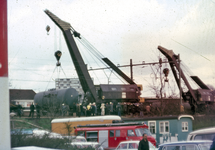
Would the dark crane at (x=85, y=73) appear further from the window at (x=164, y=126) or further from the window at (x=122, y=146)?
the window at (x=122, y=146)

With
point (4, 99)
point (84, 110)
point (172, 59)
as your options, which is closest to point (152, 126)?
point (172, 59)

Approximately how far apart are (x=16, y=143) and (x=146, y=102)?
376 cm

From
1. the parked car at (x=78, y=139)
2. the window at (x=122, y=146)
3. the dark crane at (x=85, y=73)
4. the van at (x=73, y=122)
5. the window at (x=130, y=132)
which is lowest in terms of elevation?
the window at (x=122, y=146)

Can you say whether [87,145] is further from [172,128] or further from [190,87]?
[190,87]

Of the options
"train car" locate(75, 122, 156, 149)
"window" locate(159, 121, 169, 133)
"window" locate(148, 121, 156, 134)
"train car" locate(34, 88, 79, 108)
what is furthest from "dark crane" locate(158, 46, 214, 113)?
"train car" locate(34, 88, 79, 108)

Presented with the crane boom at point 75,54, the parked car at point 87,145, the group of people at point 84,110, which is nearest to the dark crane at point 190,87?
the crane boom at point 75,54

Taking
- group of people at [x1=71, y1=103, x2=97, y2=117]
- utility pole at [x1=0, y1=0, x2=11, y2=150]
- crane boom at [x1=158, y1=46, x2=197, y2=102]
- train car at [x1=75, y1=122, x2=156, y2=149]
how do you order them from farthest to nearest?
group of people at [x1=71, y1=103, x2=97, y2=117]
crane boom at [x1=158, y1=46, x2=197, y2=102]
train car at [x1=75, y1=122, x2=156, y2=149]
utility pole at [x1=0, y1=0, x2=11, y2=150]

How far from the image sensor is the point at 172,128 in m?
6.02

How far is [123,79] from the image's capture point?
6953 millimetres

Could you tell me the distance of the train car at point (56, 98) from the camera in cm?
731

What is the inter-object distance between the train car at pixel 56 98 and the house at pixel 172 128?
105 inches

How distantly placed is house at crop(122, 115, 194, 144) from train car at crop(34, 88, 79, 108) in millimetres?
2656

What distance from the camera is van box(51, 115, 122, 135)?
19.3 ft

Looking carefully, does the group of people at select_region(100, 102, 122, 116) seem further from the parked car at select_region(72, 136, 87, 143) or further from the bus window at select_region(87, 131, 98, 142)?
the parked car at select_region(72, 136, 87, 143)
